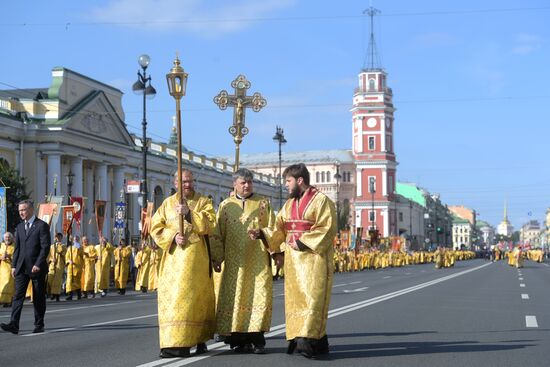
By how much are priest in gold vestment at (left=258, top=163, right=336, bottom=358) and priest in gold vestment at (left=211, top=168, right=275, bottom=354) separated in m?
0.26

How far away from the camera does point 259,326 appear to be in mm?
9750

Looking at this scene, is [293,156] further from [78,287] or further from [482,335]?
[482,335]

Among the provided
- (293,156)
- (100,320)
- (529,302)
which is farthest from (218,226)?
(293,156)

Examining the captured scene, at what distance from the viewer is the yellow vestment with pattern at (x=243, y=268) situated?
9.83m

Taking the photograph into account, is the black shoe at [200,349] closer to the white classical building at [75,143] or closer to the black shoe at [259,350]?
the black shoe at [259,350]

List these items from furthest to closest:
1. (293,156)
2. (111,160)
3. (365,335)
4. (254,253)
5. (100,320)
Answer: (293,156)
(111,160)
(100,320)
(365,335)
(254,253)

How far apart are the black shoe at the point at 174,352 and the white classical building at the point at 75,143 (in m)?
39.3

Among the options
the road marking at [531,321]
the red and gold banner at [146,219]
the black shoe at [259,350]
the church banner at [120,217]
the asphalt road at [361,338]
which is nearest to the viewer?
the asphalt road at [361,338]

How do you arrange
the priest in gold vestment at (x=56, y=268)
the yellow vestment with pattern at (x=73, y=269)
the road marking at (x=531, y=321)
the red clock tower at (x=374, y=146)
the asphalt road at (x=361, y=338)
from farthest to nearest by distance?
the red clock tower at (x=374, y=146) → the yellow vestment with pattern at (x=73, y=269) → the priest in gold vestment at (x=56, y=268) → the road marking at (x=531, y=321) → the asphalt road at (x=361, y=338)

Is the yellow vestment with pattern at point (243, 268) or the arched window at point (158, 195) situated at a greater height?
the arched window at point (158, 195)

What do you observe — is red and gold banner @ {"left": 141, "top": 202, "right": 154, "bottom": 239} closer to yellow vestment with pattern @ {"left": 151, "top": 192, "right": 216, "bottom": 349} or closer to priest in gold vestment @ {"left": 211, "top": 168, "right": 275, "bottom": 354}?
priest in gold vestment @ {"left": 211, "top": 168, "right": 275, "bottom": 354}

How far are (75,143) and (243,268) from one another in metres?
44.3

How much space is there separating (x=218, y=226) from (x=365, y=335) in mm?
2795

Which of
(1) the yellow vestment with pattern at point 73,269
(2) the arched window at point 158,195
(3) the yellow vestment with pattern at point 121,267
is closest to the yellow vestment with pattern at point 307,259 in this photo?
(1) the yellow vestment with pattern at point 73,269
